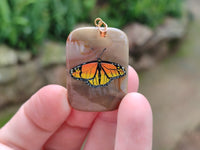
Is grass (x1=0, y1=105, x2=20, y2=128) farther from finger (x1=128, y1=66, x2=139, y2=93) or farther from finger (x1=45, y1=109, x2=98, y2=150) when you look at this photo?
finger (x1=128, y1=66, x2=139, y2=93)

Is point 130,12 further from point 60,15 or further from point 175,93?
point 175,93

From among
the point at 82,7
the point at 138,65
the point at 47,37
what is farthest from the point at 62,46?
the point at 138,65

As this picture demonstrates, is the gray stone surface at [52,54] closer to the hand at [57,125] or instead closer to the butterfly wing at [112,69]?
the hand at [57,125]

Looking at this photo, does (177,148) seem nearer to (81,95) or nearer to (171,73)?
(171,73)

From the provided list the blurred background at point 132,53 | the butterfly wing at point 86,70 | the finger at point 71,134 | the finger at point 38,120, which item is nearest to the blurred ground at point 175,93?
the blurred background at point 132,53

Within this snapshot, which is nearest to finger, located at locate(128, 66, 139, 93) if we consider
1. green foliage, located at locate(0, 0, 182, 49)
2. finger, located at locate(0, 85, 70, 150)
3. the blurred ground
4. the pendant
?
the pendant

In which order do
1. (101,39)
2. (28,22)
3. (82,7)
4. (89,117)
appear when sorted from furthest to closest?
(82,7)
(28,22)
(89,117)
(101,39)

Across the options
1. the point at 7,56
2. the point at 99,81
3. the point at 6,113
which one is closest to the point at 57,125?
the point at 99,81
